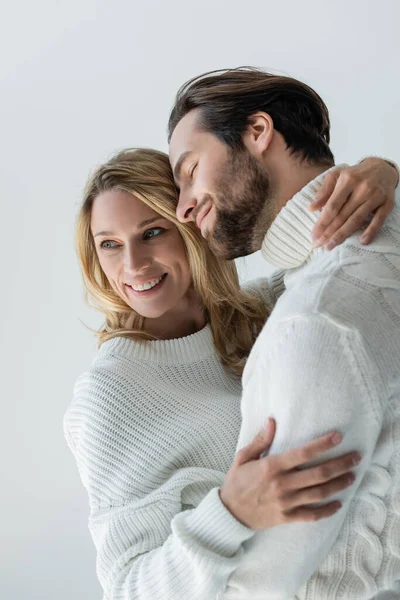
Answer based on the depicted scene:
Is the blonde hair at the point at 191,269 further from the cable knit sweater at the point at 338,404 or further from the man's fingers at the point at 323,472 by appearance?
the man's fingers at the point at 323,472

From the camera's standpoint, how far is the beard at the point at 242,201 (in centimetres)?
173

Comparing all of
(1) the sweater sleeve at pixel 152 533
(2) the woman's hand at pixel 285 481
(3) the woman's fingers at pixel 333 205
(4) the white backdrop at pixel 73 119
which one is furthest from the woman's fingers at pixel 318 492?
(4) the white backdrop at pixel 73 119

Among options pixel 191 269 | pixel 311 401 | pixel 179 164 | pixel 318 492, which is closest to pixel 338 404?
pixel 311 401

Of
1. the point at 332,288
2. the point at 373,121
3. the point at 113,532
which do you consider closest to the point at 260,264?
the point at 373,121

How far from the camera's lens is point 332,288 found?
1.35 m

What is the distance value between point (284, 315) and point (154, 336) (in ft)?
2.58

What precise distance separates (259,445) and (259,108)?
0.83 metres

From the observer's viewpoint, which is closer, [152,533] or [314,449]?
[314,449]

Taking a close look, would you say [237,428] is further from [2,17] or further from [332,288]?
[2,17]

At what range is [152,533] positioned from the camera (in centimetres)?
175

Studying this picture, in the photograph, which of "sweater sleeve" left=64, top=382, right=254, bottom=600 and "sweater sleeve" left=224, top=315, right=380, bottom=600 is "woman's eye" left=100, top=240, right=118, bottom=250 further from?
"sweater sleeve" left=224, top=315, right=380, bottom=600

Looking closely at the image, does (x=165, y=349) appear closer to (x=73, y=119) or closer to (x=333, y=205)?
(x=333, y=205)

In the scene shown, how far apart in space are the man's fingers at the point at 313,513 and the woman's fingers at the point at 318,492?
0.05 ft

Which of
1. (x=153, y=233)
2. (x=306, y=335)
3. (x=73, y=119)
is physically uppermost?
(x=73, y=119)
